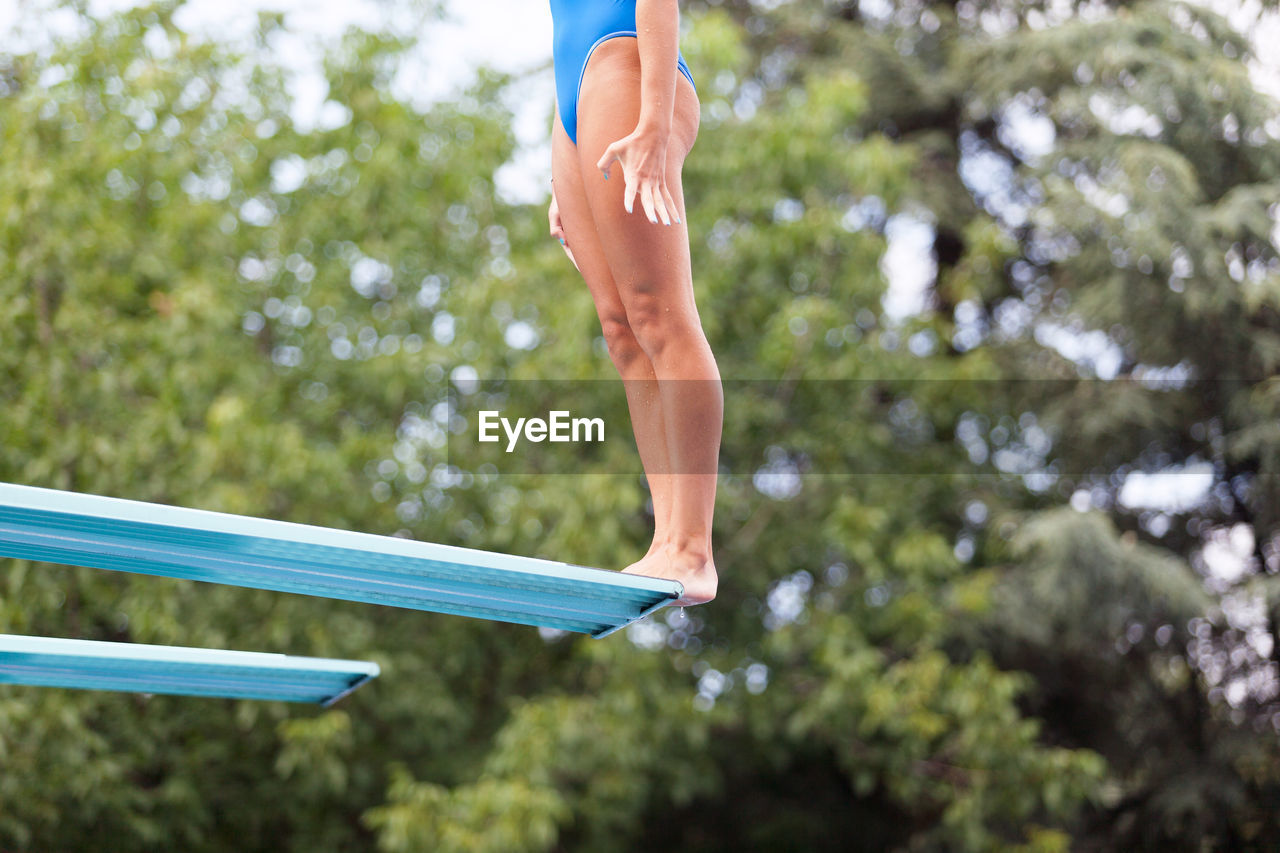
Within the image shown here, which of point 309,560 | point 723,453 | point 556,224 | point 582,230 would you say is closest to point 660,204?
point 582,230

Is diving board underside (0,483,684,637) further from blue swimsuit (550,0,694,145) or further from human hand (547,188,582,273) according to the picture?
blue swimsuit (550,0,694,145)

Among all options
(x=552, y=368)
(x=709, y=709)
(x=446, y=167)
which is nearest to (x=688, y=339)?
(x=552, y=368)

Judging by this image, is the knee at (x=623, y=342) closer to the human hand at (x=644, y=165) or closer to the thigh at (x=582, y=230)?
the thigh at (x=582, y=230)

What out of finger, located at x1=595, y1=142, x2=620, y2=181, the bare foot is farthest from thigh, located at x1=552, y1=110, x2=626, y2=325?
the bare foot

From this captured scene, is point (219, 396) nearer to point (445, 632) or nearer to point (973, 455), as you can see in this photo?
point (445, 632)

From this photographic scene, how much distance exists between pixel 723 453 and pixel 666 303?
598 centimetres

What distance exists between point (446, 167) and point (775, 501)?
2.75 meters

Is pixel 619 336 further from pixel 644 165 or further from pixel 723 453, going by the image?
pixel 723 453

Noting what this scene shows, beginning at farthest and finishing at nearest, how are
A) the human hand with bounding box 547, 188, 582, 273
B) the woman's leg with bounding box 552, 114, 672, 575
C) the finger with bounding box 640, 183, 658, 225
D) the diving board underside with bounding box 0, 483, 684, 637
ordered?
the human hand with bounding box 547, 188, 582, 273
the woman's leg with bounding box 552, 114, 672, 575
the finger with bounding box 640, 183, 658, 225
the diving board underside with bounding box 0, 483, 684, 637

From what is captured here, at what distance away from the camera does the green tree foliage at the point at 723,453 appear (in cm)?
596

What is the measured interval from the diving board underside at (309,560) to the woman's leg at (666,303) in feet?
0.44

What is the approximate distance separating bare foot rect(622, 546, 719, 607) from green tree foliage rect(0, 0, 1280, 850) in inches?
146

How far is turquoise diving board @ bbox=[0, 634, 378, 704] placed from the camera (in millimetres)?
2299

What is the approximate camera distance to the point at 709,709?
22.0ft
